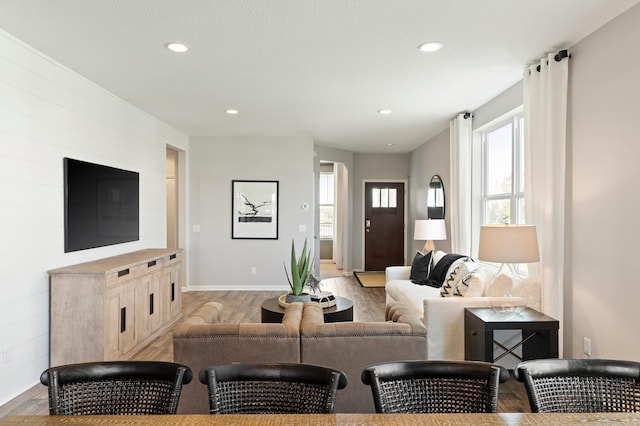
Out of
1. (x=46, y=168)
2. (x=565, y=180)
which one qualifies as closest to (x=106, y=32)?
(x=46, y=168)

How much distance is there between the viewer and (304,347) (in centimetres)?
241

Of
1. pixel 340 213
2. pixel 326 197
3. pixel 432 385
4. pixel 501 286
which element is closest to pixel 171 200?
pixel 340 213

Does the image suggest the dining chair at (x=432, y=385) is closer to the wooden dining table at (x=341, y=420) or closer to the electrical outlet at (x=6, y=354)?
the wooden dining table at (x=341, y=420)

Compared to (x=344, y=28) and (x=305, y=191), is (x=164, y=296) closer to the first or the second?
(x=305, y=191)

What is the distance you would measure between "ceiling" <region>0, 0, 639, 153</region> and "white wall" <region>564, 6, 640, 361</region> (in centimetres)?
27

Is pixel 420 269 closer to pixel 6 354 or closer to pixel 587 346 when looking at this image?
pixel 587 346

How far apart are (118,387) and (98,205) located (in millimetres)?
3285

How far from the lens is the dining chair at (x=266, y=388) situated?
4.45ft

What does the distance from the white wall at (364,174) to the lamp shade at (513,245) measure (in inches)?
256

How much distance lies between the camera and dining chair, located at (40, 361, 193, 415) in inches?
54.4

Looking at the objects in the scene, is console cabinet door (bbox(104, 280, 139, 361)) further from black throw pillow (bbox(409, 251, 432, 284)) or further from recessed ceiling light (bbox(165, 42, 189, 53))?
black throw pillow (bbox(409, 251, 432, 284))

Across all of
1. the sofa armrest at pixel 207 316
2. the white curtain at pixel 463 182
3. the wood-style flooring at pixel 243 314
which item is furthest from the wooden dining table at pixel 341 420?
the white curtain at pixel 463 182

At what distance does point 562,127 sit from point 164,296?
424 centimetres

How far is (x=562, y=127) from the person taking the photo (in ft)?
10.9
